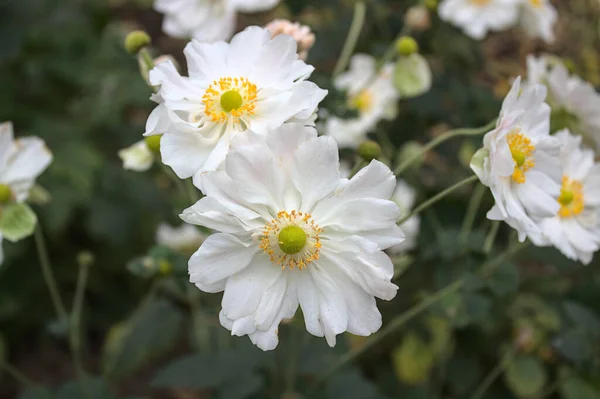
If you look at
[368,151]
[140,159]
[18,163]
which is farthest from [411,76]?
[18,163]

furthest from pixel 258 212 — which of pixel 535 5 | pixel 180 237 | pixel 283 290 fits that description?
pixel 535 5

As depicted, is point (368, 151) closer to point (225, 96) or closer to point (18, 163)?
point (225, 96)

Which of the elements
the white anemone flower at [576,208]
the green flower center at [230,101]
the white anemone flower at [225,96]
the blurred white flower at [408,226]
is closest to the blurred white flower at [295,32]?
the white anemone flower at [225,96]

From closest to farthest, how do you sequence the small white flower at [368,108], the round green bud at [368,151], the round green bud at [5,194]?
1. the round green bud at [368,151]
2. the round green bud at [5,194]
3. the small white flower at [368,108]

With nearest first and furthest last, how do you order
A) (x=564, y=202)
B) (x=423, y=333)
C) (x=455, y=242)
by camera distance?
(x=564, y=202) → (x=455, y=242) → (x=423, y=333)

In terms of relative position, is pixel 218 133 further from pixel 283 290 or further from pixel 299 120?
pixel 283 290

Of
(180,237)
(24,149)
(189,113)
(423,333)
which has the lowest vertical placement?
(423,333)

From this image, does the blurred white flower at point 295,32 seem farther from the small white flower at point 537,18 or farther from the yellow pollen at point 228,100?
the small white flower at point 537,18

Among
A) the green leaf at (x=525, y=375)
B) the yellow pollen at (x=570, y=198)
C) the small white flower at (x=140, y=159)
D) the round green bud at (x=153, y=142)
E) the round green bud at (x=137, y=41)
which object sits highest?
the round green bud at (x=137, y=41)
